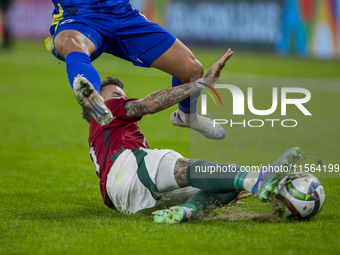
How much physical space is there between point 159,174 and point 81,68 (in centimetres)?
94

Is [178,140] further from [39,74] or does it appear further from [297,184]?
[39,74]

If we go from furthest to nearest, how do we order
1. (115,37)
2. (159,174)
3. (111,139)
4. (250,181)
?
(115,37) → (111,139) → (159,174) → (250,181)

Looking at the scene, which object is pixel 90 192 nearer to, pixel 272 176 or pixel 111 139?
pixel 111 139

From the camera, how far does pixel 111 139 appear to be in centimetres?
362

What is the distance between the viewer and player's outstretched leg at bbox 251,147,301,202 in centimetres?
287

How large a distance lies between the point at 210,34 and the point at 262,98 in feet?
31.8

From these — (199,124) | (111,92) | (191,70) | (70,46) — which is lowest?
(199,124)

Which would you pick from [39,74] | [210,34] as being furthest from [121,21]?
[210,34]

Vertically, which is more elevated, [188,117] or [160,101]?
[160,101]

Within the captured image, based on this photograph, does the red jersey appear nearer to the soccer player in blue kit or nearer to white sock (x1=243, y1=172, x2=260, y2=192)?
the soccer player in blue kit

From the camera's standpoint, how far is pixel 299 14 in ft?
55.2

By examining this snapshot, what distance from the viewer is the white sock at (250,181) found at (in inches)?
115

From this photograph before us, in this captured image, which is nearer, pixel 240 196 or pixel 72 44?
pixel 72 44

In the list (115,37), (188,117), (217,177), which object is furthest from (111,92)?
(217,177)
